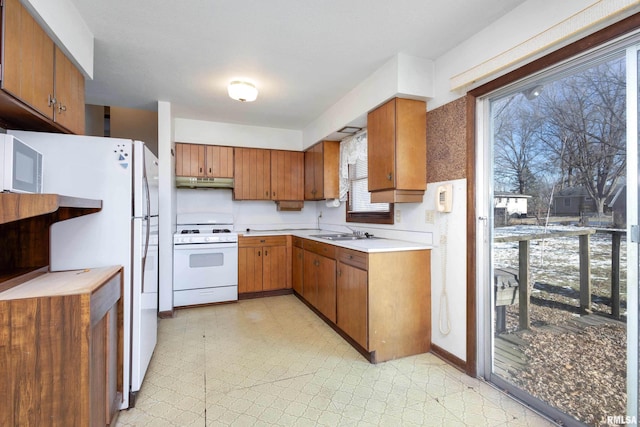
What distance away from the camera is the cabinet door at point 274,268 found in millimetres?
4266

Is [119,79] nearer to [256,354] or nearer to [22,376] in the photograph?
[22,376]

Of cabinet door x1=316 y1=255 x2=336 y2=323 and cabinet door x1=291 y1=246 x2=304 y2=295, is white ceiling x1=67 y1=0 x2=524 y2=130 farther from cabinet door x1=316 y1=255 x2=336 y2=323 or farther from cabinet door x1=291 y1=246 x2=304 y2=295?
cabinet door x1=291 y1=246 x2=304 y2=295

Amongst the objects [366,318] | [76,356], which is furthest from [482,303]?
[76,356]

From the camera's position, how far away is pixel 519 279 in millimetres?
2074

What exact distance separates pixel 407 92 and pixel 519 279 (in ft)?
5.44

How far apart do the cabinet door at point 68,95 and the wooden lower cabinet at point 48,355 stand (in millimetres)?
1187

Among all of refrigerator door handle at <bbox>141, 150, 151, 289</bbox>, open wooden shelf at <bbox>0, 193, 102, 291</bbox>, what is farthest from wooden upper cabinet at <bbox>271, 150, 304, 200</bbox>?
open wooden shelf at <bbox>0, 193, 102, 291</bbox>

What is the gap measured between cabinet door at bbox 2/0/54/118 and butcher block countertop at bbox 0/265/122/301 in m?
0.92

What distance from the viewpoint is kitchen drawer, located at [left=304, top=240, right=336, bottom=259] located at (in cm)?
309

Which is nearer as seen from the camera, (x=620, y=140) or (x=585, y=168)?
(x=620, y=140)

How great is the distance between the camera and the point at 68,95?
2053mm

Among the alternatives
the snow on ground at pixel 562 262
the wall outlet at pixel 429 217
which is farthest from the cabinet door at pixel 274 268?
the snow on ground at pixel 562 262

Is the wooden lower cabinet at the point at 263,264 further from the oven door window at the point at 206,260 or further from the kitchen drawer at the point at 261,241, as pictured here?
the oven door window at the point at 206,260

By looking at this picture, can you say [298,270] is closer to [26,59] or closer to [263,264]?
[263,264]
